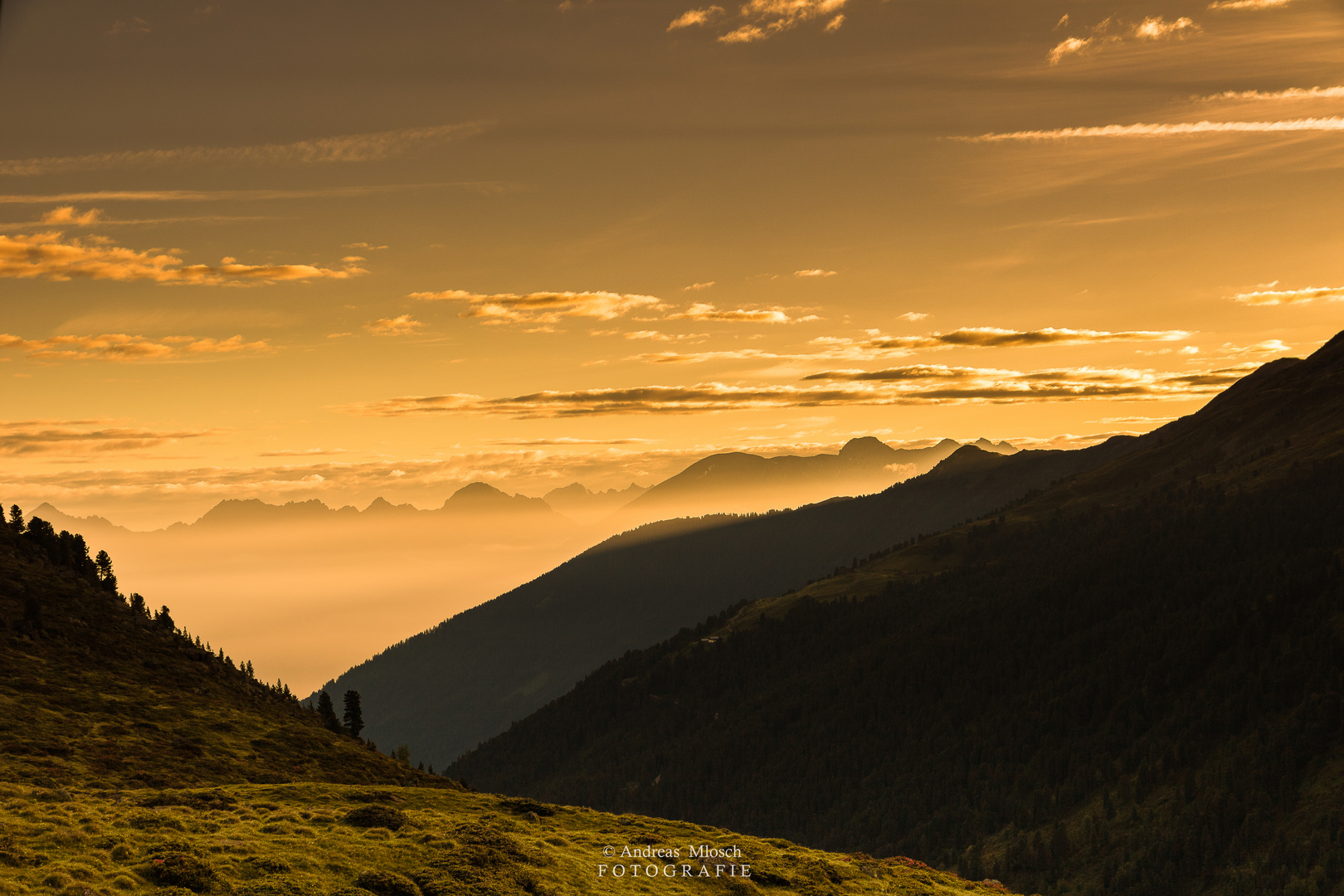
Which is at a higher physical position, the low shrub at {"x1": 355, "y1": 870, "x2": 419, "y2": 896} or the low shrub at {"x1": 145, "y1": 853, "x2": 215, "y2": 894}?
the low shrub at {"x1": 145, "y1": 853, "x2": 215, "y2": 894}

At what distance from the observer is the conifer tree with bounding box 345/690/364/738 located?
6004 inches

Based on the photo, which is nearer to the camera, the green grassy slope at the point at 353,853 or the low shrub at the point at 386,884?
the green grassy slope at the point at 353,853

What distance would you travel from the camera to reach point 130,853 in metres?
45.1

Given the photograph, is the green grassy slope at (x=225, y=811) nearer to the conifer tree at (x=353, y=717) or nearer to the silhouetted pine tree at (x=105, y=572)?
the silhouetted pine tree at (x=105, y=572)

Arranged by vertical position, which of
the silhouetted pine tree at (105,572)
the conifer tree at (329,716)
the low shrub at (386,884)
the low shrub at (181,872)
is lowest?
the conifer tree at (329,716)

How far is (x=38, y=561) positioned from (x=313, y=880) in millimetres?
118031

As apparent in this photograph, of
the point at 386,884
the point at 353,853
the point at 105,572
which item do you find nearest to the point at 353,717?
the point at 105,572

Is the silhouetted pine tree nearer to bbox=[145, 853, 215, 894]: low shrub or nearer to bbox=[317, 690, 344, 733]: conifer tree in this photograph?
bbox=[317, 690, 344, 733]: conifer tree

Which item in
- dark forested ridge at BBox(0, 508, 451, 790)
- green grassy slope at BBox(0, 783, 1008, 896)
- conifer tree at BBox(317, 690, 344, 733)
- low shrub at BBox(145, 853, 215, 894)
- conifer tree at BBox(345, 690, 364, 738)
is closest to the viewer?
low shrub at BBox(145, 853, 215, 894)

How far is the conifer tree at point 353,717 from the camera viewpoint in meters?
152

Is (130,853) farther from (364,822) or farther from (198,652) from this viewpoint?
(198,652)

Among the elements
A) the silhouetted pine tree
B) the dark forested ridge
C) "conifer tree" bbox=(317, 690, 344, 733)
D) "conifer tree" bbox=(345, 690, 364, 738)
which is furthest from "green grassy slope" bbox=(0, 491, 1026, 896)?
"conifer tree" bbox=(345, 690, 364, 738)

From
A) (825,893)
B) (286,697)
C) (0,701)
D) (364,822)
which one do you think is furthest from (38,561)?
(825,893)

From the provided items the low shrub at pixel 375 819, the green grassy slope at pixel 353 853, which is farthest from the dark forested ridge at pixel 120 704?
the low shrub at pixel 375 819
